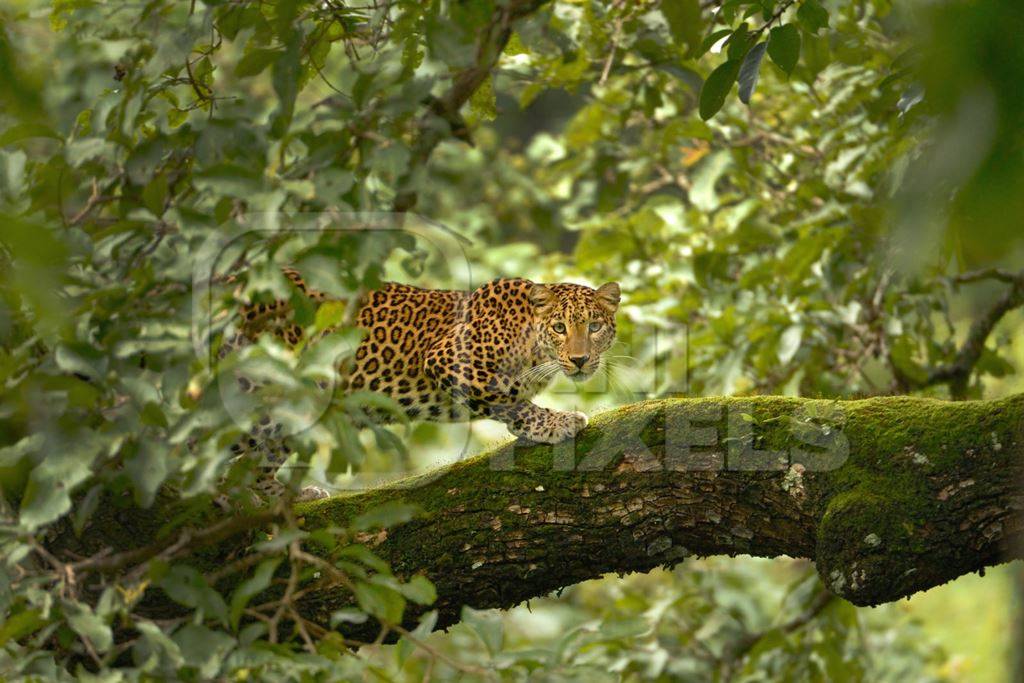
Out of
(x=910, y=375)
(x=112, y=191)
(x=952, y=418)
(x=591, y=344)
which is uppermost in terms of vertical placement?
(x=112, y=191)

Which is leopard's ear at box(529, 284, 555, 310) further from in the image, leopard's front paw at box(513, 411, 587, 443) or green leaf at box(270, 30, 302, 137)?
green leaf at box(270, 30, 302, 137)

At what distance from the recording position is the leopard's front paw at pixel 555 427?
4680 millimetres

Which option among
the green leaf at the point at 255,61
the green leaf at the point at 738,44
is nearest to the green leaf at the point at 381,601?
the green leaf at the point at 255,61

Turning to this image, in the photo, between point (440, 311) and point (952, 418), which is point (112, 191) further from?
point (952, 418)

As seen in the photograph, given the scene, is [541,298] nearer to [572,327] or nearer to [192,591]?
[572,327]

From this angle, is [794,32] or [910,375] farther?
[910,375]

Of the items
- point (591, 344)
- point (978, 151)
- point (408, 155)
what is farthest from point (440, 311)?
point (978, 151)

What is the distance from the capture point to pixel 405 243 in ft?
10.0

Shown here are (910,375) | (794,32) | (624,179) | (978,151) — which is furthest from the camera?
(624,179)

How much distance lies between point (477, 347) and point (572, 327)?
46cm

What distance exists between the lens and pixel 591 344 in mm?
5676

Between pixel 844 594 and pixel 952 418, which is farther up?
pixel 952 418

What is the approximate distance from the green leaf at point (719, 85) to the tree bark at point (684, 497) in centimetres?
Answer: 115

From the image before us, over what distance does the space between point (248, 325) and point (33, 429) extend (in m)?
0.91
